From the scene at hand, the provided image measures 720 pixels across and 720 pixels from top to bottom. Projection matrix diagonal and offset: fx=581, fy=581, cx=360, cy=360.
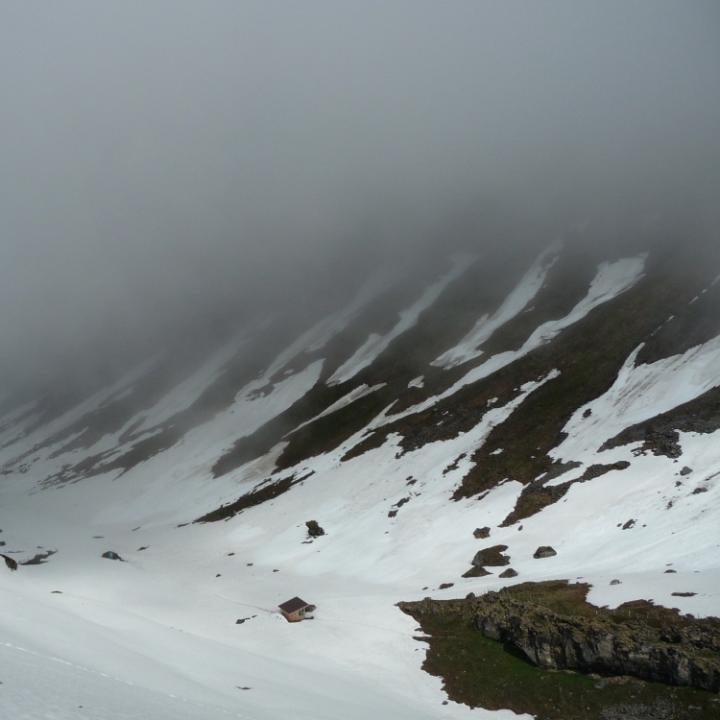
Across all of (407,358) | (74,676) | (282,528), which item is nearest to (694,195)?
(407,358)

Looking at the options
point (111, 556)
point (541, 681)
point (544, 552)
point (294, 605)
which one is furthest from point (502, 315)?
point (541, 681)

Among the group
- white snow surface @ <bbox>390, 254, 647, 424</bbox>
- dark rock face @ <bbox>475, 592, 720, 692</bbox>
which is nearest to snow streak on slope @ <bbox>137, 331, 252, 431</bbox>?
white snow surface @ <bbox>390, 254, 647, 424</bbox>

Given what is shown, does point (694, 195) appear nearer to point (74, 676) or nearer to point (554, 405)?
point (554, 405)

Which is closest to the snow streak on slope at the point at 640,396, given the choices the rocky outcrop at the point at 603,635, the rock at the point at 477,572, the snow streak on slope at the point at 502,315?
the rock at the point at 477,572

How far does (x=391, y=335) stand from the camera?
428ft

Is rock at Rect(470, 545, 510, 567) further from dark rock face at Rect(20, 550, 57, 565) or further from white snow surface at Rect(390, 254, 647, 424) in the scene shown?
dark rock face at Rect(20, 550, 57, 565)

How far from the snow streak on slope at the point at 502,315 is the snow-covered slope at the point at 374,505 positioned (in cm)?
78

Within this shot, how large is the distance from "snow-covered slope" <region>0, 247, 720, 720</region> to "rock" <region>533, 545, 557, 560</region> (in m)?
0.91

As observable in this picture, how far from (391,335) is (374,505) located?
233ft

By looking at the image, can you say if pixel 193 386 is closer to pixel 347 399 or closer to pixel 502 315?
pixel 347 399

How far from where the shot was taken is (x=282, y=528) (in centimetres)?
6562

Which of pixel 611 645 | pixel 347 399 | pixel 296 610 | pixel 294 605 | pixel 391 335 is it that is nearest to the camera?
pixel 611 645

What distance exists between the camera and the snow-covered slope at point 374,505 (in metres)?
26.8

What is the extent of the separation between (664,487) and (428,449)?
29.5m
